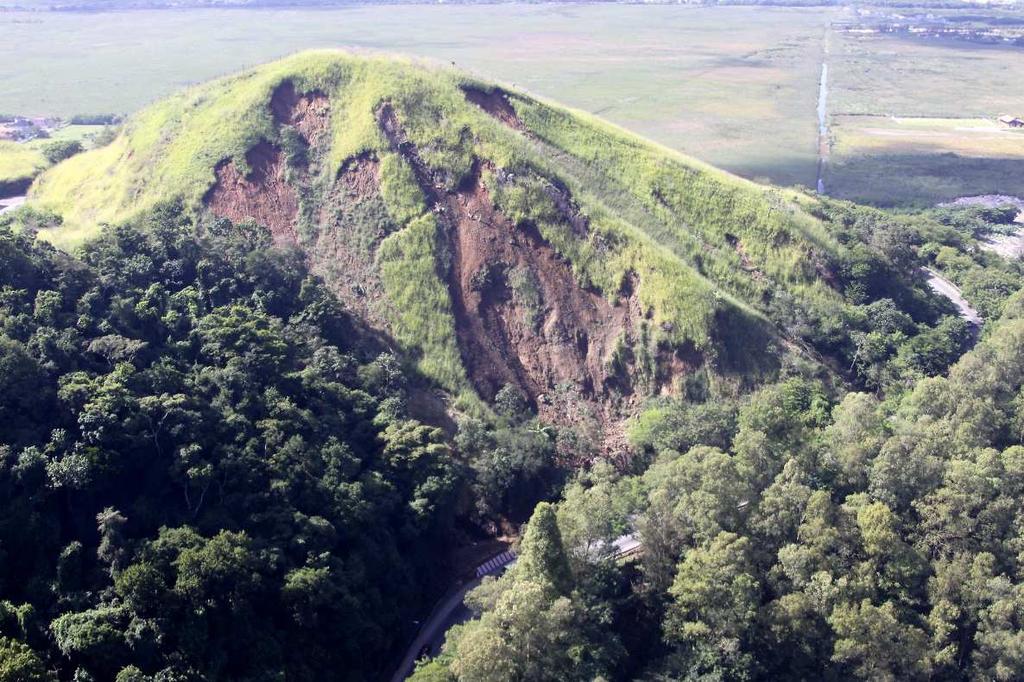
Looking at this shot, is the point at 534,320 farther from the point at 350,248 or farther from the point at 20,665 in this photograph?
the point at 20,665

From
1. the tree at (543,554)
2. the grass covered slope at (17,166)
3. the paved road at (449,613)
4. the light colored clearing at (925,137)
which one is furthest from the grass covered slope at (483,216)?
the light colored clearing at (925,137)

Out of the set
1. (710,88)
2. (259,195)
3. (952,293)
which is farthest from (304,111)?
(710,88)

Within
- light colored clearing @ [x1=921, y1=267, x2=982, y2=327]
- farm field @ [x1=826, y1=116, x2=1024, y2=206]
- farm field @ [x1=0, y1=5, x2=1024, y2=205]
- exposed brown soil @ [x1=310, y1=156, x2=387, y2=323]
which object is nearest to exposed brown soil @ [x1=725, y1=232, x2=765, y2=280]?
light colored clearing @ [x1=921, y1=267, x2=982, y2=327]

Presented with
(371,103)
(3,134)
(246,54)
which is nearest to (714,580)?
(371,103)

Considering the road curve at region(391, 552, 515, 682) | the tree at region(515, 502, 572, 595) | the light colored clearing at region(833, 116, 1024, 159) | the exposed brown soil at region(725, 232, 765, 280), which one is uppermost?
the light colored clearing at region(833, 116, 1024, 159)

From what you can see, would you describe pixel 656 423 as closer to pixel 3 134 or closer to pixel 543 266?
pixel 543 266

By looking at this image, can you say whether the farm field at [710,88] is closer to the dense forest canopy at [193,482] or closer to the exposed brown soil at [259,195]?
the exposed brown soil at [259,195]

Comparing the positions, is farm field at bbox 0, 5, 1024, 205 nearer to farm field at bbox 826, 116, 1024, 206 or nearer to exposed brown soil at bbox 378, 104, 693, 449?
farm field at bbox 826, 116, 1024, 206
